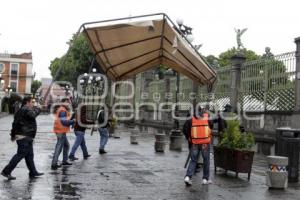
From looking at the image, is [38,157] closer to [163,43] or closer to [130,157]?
[130,157]

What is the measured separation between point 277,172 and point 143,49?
4936 mm

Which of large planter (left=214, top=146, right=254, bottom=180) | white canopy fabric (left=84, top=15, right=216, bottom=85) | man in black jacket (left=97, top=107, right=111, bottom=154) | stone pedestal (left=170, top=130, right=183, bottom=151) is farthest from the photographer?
stone pedestal (left=170, top=130, right=183, bottom=151)

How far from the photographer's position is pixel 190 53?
11906 mm

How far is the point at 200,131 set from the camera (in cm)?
1080

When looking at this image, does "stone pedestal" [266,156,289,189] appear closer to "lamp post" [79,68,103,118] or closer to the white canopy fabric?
the white canopy fabric

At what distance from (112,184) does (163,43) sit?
4015mm

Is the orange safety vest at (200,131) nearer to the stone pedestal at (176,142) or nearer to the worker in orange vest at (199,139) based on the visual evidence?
the worker in orange vest at (199,139)

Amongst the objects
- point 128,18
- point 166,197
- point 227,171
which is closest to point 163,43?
point 128,18

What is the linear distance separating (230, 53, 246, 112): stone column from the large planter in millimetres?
8891

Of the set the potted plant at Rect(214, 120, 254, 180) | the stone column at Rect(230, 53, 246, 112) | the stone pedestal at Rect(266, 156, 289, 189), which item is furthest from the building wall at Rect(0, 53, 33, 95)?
the stone pedestal at Rect(266, 156, 289, 189)

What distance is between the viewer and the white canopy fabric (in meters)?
11.3

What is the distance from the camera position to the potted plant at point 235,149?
38.5ft

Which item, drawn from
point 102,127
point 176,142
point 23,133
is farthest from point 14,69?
point 23,133

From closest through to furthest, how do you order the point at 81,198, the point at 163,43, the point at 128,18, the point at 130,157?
the point at 81,198
the point at 128,18
the point at 163,43
the point at 130,157
